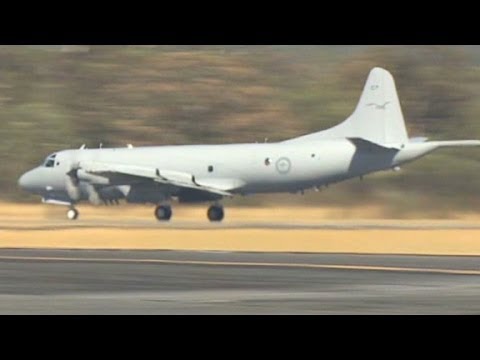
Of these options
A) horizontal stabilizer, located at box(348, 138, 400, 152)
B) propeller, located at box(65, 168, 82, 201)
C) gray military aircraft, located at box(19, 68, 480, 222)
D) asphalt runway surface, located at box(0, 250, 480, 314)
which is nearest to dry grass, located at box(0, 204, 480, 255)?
asphalt runway surface, located at box(0, 250, 480, 314)

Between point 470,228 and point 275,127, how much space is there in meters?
41.1

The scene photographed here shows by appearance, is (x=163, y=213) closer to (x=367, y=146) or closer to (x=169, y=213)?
(x=169, y=213)

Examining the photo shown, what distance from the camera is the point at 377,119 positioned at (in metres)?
57.8

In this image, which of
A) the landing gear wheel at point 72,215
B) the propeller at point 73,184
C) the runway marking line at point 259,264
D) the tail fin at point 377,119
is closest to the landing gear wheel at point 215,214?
the tail fin at point 377,119

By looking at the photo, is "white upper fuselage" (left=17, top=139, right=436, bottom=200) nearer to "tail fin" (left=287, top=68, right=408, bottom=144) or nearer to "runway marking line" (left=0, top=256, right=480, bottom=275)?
"tail fin" (left=287, top=68, right=408, bottom=144)

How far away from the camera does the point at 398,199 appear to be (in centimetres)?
6788

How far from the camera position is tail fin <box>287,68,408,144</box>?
57312 mm

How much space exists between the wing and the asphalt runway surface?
856 inches

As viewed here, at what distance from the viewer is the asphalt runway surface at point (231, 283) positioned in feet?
69.0

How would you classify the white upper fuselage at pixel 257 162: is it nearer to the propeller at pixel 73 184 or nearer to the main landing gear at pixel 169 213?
the propeller at pixel 73 184

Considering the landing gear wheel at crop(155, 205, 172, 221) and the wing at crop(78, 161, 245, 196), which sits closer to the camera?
the landing gear wheel at crop(155, 205, 172, 221)

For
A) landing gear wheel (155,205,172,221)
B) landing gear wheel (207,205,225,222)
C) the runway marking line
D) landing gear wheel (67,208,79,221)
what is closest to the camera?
the runway marking line

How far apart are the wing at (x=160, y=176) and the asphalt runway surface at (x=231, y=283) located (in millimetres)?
21749
